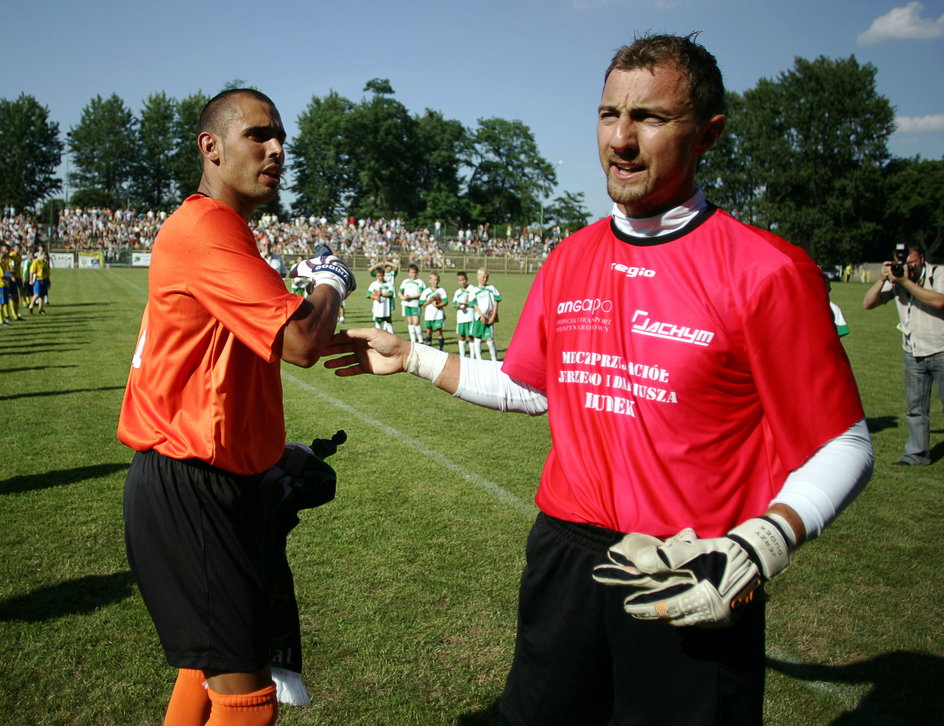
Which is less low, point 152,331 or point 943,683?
point 152,331

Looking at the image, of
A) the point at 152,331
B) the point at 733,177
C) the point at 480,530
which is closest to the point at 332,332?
the point at 152,331

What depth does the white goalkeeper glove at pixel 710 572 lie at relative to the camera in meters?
1.56

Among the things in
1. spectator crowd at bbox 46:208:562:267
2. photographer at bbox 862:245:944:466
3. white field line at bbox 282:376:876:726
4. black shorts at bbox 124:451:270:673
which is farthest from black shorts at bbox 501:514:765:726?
spectator crowd at bbox 46:208:562:267

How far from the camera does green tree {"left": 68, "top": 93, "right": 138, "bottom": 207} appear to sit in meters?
91.1

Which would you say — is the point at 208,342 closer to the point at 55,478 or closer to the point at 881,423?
the point at 55,478

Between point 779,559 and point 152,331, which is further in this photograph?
point 152,331

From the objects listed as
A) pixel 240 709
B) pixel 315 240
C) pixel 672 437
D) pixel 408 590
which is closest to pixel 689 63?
pixel 672 437

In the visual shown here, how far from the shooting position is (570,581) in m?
2.05

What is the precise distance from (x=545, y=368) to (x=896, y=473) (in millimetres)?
7204

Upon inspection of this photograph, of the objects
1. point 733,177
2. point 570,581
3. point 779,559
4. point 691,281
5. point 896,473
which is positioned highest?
point 733,177

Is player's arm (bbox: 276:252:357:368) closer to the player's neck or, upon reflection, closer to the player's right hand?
the player's right hand

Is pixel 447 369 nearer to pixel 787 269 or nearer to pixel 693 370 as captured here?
pixel 693 370

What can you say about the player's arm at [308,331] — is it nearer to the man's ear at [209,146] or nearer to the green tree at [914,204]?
the man's ear at [209,146]

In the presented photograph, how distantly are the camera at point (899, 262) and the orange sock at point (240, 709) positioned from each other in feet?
25.9
